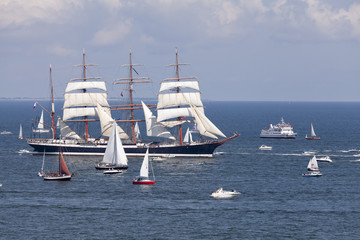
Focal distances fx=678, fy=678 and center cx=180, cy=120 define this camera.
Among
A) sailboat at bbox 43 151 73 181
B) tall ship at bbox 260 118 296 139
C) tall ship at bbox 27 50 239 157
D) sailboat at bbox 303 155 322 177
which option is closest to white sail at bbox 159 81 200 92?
tall ship at bbox 27 50 239 157

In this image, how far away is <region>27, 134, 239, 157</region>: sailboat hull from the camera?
5453 inches

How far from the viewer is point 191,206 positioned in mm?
84375

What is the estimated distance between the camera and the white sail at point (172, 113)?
144 meters

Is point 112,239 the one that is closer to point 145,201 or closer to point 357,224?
point 145,201

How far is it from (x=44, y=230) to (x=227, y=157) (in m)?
68.5

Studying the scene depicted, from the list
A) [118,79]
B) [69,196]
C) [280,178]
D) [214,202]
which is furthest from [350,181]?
[118,79]

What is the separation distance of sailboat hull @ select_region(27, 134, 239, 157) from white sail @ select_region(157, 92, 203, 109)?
34.6 feet

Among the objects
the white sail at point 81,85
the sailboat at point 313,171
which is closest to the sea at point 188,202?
the sailboat at point 313,171

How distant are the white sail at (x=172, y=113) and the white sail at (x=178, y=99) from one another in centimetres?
122

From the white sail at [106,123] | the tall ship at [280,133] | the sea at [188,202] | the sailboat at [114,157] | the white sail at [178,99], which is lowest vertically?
the sea at [188,202]

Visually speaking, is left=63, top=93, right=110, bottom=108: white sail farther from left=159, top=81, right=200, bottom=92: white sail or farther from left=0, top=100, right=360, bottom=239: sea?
left=0, top=100, right=360, bottom=239: sea

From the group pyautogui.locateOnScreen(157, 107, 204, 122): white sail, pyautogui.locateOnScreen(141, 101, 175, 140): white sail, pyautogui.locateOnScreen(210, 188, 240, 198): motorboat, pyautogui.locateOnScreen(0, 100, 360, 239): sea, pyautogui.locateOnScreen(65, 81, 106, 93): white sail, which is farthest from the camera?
pyautogui.locateOnScreen(65, 81, 106, 93): white sail

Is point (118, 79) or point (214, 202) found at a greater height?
point (118, 79)

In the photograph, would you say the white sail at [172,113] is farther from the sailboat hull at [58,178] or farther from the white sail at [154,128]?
the sailboat hull at [58,178]
